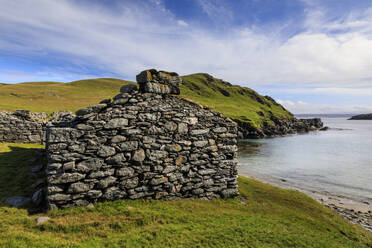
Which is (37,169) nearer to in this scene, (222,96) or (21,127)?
(21,127)

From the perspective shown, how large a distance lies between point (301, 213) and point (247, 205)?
14.0ft

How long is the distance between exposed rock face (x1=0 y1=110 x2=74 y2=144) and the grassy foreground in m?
7.55

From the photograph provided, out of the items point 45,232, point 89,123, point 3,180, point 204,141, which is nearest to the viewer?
point 45,232

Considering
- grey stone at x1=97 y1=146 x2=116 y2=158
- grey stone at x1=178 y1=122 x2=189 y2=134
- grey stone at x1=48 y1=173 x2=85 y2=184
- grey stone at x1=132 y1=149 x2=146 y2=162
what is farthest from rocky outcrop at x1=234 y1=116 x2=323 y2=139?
grey stone at x1=48 y1=173 x2=85 y2=184

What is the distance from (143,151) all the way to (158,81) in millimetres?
3952

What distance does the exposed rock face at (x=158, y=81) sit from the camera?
10.2 metres

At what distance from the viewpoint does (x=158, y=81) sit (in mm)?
10617

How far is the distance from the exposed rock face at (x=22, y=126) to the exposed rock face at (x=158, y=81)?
10.8 m

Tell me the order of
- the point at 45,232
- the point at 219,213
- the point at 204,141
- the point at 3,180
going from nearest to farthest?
1. the point at 45,232
2. the point at 3,180
3. the point at 219,213
4. the point at 204,141

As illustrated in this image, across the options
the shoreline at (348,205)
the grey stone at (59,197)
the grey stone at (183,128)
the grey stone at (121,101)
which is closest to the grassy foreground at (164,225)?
the grey stone at (59,197)

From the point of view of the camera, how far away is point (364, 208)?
19.3 meters

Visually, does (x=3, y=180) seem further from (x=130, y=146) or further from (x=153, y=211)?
(x=153, y=211)

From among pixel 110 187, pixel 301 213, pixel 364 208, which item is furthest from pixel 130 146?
pixel 364 208

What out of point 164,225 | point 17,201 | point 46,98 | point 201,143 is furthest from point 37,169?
point 46,98
